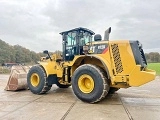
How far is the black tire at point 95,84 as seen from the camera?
6.33m

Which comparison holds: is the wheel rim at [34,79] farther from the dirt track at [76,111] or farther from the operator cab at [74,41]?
the dirt track at [76,111]

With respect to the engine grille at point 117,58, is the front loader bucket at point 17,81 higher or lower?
lower

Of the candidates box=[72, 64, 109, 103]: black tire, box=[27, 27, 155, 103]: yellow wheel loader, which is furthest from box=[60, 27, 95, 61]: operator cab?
box=[72, 64, 109, 103]: black tire

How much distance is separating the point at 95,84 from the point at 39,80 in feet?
8.63

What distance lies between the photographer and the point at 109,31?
7.48 metres

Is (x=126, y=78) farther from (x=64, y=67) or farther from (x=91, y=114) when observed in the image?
(x=64, y=67)

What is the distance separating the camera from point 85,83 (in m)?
6.98

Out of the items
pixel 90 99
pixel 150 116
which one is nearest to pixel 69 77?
pixel 90 99

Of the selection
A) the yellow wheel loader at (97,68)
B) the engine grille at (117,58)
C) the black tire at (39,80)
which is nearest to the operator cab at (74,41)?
the yellow wheel loader at (97,68)

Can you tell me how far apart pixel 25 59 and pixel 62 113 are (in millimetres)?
46250

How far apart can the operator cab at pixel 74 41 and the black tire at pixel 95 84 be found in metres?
1.15

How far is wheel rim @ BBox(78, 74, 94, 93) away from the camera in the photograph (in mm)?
6691

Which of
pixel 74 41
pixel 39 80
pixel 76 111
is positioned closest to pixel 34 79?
pixel 39 80

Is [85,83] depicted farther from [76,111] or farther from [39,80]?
[39,80]
